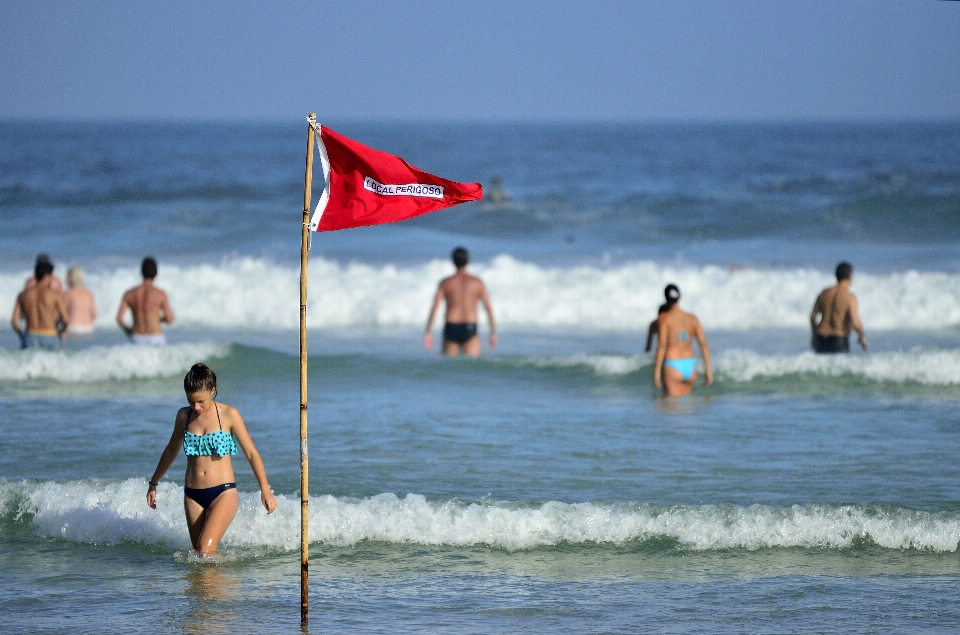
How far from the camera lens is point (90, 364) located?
40.6 ft

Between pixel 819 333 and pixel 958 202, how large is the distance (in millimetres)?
20027

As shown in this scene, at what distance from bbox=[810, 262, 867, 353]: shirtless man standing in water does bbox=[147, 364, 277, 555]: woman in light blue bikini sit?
7.86 metres

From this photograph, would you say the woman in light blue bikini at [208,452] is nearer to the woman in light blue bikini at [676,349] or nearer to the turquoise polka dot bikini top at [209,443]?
the turquoise polka dot bikini top at [209,443]

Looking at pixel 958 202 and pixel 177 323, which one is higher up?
pixel 958 202

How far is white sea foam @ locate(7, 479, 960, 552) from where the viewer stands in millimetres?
6930

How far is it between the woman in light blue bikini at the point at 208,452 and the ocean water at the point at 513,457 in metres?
0.41

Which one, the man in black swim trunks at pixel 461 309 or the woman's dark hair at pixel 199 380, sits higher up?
the man in black swim trunks at pixel 461 309

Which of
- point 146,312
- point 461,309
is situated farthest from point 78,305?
point 461,309

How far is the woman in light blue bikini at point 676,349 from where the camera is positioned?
10805 mm

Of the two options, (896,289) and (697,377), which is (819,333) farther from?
(896,289)

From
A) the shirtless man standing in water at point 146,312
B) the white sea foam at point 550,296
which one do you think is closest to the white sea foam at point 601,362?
the shirtless man standing in water at point 146,312

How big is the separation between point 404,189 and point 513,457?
4022 millimetres

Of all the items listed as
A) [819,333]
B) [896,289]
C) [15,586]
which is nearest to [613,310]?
[896,289]

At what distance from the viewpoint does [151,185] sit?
129ft
